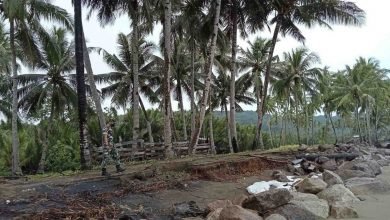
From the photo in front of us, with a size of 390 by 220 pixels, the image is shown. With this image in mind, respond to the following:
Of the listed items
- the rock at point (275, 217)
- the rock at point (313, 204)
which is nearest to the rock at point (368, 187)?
the rock at point (313, 204)

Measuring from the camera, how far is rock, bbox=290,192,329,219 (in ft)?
34.1

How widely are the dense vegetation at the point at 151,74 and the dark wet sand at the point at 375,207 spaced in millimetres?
9482

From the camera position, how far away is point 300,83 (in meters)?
43.9

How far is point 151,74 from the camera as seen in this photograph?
34.6 meters

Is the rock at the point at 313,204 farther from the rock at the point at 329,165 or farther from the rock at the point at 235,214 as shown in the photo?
the rock at the point at 329,165


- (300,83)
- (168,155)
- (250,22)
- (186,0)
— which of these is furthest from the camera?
(300,83)

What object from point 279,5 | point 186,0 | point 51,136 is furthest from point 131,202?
point 51,136

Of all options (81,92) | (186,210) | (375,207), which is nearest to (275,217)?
(186,210)

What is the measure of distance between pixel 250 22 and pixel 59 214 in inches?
849

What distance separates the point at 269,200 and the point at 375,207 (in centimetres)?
301

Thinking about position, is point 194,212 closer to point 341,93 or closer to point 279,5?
point 279,5

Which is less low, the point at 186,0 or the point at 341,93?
the point at 186,0

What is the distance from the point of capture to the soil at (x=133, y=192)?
32.2 feet

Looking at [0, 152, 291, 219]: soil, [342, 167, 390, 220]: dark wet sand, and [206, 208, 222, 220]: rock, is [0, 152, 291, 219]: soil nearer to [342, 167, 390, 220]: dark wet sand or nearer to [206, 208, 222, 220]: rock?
[206, 208, 222, 220]: rock
